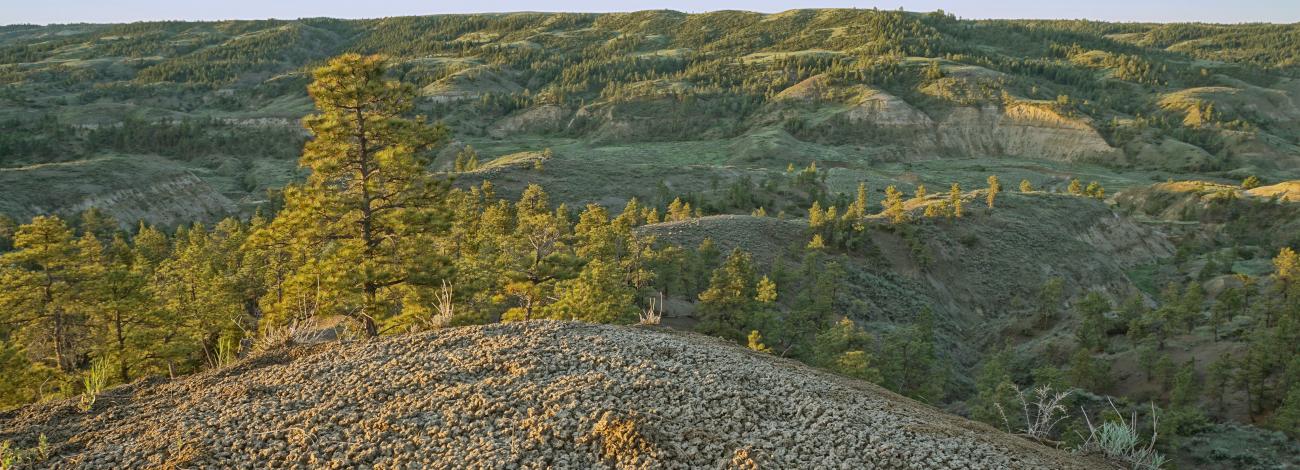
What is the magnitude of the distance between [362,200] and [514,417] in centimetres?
1607

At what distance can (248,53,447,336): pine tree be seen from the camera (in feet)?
74.1

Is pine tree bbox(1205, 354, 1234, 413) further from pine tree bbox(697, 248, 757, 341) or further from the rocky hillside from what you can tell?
the rocky hillside

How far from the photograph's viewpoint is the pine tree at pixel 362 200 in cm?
2258

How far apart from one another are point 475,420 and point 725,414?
348 cm

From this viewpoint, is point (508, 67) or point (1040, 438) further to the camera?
point (508, 67)

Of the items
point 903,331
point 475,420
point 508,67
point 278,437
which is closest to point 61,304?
point 278,437

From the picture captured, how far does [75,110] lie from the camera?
398 ft

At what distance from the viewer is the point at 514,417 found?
983cm

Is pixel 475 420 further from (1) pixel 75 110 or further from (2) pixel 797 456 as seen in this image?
(1) pixel 75 110

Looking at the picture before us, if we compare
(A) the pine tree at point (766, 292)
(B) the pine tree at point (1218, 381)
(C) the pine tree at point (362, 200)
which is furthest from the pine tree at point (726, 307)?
(B) the pine tree at point (1218, 381)

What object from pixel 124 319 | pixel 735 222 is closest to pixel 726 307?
pixel 735 222

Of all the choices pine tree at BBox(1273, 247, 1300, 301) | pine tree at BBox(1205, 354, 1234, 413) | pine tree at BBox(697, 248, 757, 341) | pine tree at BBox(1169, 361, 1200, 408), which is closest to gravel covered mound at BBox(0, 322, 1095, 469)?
pine tree at BBox(697, 248, 757, 341)

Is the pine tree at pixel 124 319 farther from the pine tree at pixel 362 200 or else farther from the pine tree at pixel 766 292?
the pine tree at pixel 766 292

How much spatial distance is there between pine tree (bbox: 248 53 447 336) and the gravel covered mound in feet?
32.2
